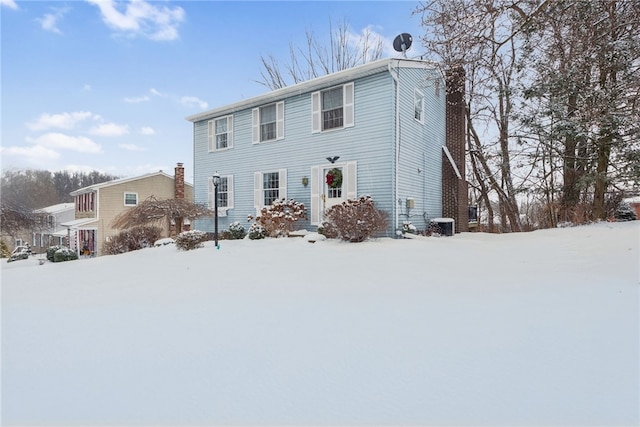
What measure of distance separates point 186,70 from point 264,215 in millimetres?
7255

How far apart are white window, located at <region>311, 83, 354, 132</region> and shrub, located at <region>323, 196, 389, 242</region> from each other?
3377 millimetres

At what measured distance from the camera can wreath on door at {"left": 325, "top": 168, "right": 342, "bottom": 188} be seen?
1087cm

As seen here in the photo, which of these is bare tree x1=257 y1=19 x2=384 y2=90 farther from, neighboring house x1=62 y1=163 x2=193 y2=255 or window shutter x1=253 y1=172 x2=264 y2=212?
window shutter x1=253 y1=172 x2=264 y2=212

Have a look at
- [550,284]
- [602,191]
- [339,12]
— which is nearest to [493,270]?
[550,284]

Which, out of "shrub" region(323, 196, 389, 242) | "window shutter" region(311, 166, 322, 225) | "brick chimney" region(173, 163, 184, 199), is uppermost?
"brick chimney" region(173, 163, 184, 199)

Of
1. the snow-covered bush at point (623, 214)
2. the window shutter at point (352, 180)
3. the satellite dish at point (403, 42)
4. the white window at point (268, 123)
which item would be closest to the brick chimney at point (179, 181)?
the white window at point (268, 123)

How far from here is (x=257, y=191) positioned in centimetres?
1303

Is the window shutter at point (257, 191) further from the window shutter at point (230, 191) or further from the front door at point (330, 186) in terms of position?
the front door at point (330, 186)

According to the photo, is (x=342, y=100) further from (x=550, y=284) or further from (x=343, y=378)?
(x=343, y=378)

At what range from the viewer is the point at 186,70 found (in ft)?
43.6

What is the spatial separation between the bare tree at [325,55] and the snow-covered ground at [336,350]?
19.5 meters

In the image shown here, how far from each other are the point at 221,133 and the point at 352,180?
7.30 meters

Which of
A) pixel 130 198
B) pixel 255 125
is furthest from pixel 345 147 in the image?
pixel 130 198

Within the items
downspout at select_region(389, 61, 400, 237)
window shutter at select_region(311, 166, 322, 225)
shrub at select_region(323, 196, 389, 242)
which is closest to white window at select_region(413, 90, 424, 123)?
downspout at select_region(389, 61, 400, 237)
